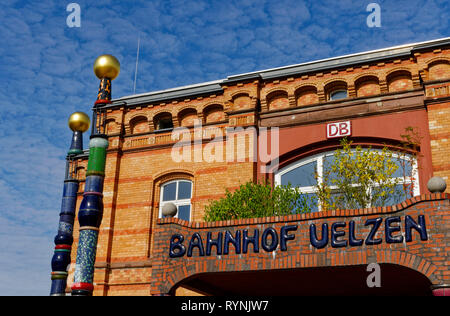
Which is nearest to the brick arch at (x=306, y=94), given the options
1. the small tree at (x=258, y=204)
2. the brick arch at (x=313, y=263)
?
the small tree at (x=258, y=204)

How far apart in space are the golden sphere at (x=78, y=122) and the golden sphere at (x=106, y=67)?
232 cm

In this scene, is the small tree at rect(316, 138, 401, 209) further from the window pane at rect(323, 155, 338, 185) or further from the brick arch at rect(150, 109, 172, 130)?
the brick arch at rect(150, 109, 172, 130)

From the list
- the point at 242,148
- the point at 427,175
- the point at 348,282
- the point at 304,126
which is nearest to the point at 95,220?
the point at 242,148

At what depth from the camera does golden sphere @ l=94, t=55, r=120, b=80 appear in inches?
806

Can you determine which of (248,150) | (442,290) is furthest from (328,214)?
(248,150)

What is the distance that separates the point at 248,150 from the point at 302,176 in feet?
6.49

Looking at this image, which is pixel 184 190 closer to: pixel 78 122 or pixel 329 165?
pixel 329 165

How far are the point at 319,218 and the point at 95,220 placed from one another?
29.2 feet

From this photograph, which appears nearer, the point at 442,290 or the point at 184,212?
the point at 442,290

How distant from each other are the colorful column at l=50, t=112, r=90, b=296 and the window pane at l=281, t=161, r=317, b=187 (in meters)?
8.03

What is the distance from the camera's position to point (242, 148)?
17.8 m

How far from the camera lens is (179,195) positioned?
19.1m

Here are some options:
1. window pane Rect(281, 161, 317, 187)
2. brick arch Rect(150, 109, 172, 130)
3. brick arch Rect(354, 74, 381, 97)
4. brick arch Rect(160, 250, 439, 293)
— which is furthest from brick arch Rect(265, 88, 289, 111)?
brick arch Rect(160, 250, 439, 293)
